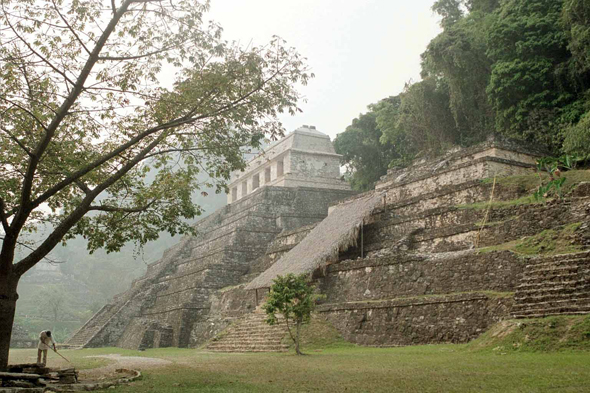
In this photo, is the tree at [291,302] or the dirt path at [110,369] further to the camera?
the tree at [291,302]

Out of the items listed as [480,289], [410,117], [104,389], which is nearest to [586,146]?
[480,289]

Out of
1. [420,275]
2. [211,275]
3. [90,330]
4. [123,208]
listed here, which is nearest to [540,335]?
[420,275]

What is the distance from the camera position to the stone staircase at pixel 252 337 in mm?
11975

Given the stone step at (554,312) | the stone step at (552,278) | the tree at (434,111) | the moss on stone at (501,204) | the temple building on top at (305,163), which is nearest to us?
the stone step at (554,312)

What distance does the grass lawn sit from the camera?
16.4ft

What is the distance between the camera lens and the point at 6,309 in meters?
6.56

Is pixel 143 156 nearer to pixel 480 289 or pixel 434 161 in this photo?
pixel 480 289

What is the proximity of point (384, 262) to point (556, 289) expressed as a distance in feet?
14.8

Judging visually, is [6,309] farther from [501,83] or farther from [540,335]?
[501,83]

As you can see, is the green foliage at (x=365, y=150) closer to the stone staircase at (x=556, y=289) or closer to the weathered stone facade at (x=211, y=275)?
the weathered stone facade at (x=211, y=275)

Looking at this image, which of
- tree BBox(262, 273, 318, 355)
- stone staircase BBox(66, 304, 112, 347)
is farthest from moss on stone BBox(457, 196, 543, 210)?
stone staircase BBox(66, 304, 112, 347)

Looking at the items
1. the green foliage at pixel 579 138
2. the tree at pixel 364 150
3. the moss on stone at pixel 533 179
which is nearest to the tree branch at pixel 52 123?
the moss on stone at pixel 533 179

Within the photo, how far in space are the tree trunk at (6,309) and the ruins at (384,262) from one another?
11.7ft

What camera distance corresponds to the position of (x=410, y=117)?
22.0 meters
